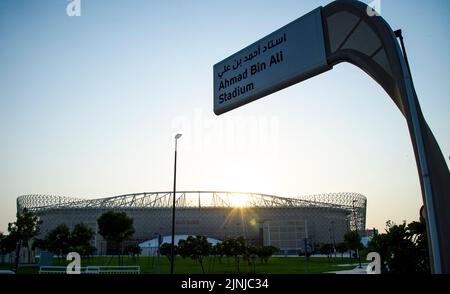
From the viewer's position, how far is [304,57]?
4.86 m

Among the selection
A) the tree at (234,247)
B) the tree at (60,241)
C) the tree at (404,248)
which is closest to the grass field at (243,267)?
the tree at (234,247)

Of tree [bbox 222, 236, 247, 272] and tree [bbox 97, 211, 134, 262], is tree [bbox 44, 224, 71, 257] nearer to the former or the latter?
tree [bbox 97, 211, 134, 262]

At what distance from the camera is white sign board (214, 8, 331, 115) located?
4832 millimetres

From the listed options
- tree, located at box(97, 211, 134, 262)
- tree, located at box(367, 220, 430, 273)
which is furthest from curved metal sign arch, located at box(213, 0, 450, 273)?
tree, located at box(97, 211, 134, 262)

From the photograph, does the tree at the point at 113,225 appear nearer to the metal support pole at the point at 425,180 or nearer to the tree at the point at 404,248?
the tree at the point at 404,248

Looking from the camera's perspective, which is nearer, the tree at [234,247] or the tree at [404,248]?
the tree at [404,248]

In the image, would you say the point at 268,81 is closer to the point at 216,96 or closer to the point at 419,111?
the point at 216,96

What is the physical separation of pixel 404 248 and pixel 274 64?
954 cm

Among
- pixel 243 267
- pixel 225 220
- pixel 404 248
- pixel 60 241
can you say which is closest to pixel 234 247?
pixel 243 267

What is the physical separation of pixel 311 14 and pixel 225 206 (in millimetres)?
126552

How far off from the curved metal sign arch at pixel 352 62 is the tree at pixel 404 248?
7.75 meters

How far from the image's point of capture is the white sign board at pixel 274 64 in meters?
4.83
